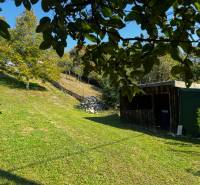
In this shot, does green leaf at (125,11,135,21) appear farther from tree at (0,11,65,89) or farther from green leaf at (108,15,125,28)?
tree at (0,11,65,89)

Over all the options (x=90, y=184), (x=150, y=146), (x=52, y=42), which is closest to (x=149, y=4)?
(x=52, y=42)

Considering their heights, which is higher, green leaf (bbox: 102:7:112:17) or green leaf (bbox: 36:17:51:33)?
green leaf (bbox: 102:7:112:17)

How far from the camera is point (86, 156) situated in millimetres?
11398

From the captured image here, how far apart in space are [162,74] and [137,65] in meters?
41.9

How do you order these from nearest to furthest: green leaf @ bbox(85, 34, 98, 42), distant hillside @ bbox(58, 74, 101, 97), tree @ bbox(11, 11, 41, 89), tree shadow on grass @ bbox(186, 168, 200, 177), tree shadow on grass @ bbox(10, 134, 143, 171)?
1. green leaf @ bbox(85, 34, 98, 42)
2. tree shadow on grass @ bbox(10, 134, 143, 171)
3. tree shadow on grass @ bbox(186, 168, 200, 177)
4. tree @ bbox(11, 11, 41, 89)
5. distant hillside @ bbox(58, 74, 101, 97)

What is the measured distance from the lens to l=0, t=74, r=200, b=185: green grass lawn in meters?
9.52

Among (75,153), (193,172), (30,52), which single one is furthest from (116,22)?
(30,52)

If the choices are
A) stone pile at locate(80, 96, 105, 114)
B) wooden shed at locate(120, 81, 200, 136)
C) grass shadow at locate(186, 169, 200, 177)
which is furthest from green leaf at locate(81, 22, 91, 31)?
stone pile at locate(80, 96, 105, 114)

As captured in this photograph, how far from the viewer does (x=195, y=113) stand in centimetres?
1964

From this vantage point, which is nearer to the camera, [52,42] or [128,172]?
[52,42]

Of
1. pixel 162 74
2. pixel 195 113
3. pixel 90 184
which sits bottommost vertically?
pixel 90 184

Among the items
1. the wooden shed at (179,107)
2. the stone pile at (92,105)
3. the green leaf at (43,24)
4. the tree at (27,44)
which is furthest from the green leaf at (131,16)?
the tree at (27,44)

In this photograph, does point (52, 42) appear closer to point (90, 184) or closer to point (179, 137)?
point (90, 184)

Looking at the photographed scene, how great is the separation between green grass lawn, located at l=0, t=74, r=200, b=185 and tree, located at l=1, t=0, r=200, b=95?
622 centimetres
